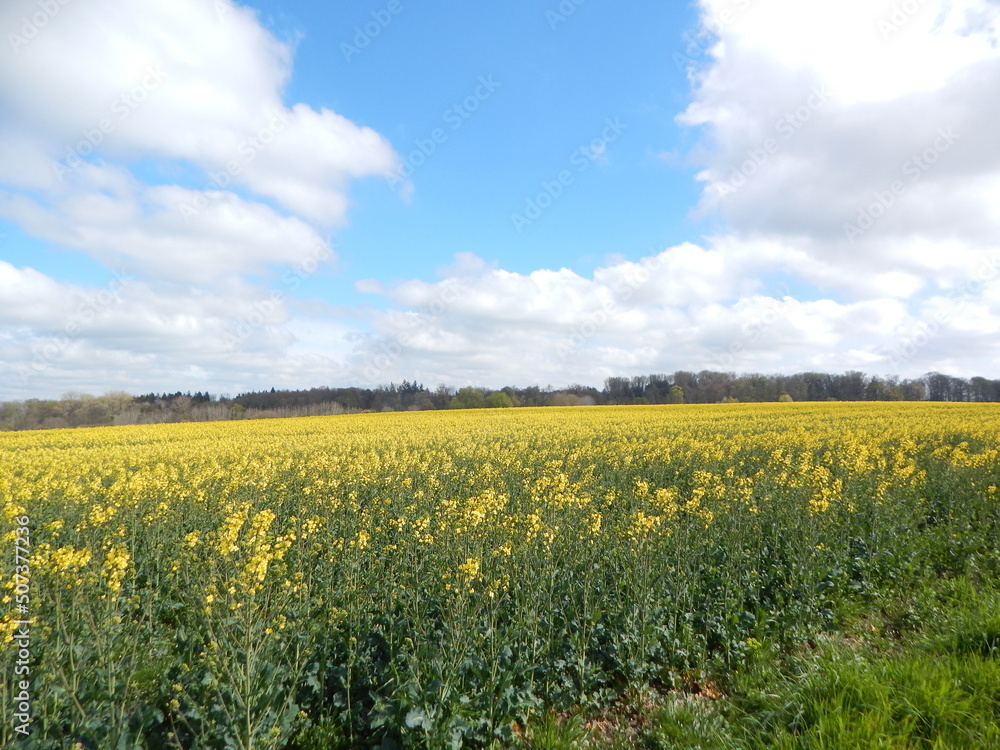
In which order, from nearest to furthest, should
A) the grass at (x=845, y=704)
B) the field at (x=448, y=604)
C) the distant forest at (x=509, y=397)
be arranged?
1. the grass at (x=845, y=704)
2. the field at (x=448, y=604)
3. the distant forest at (x=509, y=397)

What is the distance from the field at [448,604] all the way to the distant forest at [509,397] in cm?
5592

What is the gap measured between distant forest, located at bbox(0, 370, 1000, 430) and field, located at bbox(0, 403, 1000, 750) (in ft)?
183

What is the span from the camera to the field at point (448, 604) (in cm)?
352

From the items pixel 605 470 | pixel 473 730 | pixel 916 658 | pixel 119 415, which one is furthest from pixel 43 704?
pixel 119 415

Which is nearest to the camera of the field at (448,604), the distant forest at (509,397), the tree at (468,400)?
the field at (448,604)

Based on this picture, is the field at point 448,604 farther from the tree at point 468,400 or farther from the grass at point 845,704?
the tree at point 468,400

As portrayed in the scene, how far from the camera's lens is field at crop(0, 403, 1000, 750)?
3.52 metres

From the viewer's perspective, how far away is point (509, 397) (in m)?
70.6

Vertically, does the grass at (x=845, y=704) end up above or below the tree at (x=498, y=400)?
below

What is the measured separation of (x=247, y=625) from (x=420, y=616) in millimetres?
1497

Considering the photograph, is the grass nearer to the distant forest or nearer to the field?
the field

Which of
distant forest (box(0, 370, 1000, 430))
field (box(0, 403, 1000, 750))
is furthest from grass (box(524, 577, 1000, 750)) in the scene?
distant forest (box(0, 370, 1000, 430))

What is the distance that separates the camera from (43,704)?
3.17 metres

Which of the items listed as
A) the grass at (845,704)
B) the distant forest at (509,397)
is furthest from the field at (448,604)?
the distant forest at (509,397)
